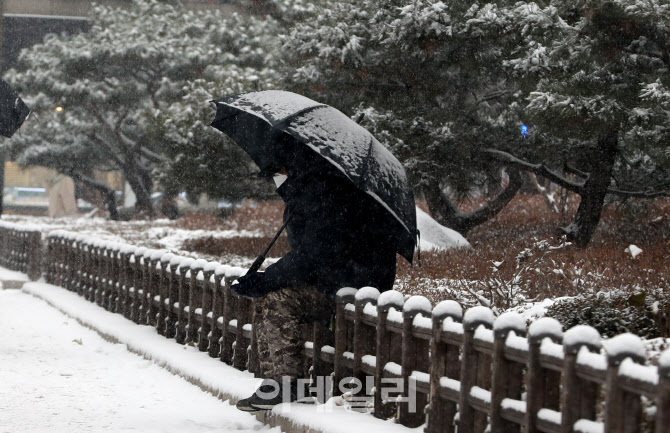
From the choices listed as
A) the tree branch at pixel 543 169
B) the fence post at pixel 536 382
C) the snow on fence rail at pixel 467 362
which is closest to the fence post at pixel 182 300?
the snow on fence rail at pixel 467 362

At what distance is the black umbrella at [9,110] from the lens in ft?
33.8

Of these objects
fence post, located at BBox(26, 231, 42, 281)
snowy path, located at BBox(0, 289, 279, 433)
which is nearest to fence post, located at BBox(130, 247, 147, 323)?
A: snowy path, located at BBox(0, 289, 279, 433)

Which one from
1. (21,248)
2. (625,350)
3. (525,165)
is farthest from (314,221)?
(21,248)

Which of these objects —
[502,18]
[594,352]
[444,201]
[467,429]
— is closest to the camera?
[594,352]

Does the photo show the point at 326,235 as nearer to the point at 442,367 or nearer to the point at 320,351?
the point at 320,351

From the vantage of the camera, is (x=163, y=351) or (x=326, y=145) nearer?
(x=326, y=145)

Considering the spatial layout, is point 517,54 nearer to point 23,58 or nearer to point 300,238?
point 300,238

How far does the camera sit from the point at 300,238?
6.05 meters

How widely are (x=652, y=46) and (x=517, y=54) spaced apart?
3.86 meters

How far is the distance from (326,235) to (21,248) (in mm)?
13690

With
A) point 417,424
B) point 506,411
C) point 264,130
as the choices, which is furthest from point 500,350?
point 264,130

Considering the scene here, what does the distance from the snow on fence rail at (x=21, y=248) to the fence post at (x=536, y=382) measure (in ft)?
45.2

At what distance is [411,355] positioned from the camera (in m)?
5.52

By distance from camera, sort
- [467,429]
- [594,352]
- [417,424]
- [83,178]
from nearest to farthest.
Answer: [594,352] < [467,429] < [417,424] < [83,178]
